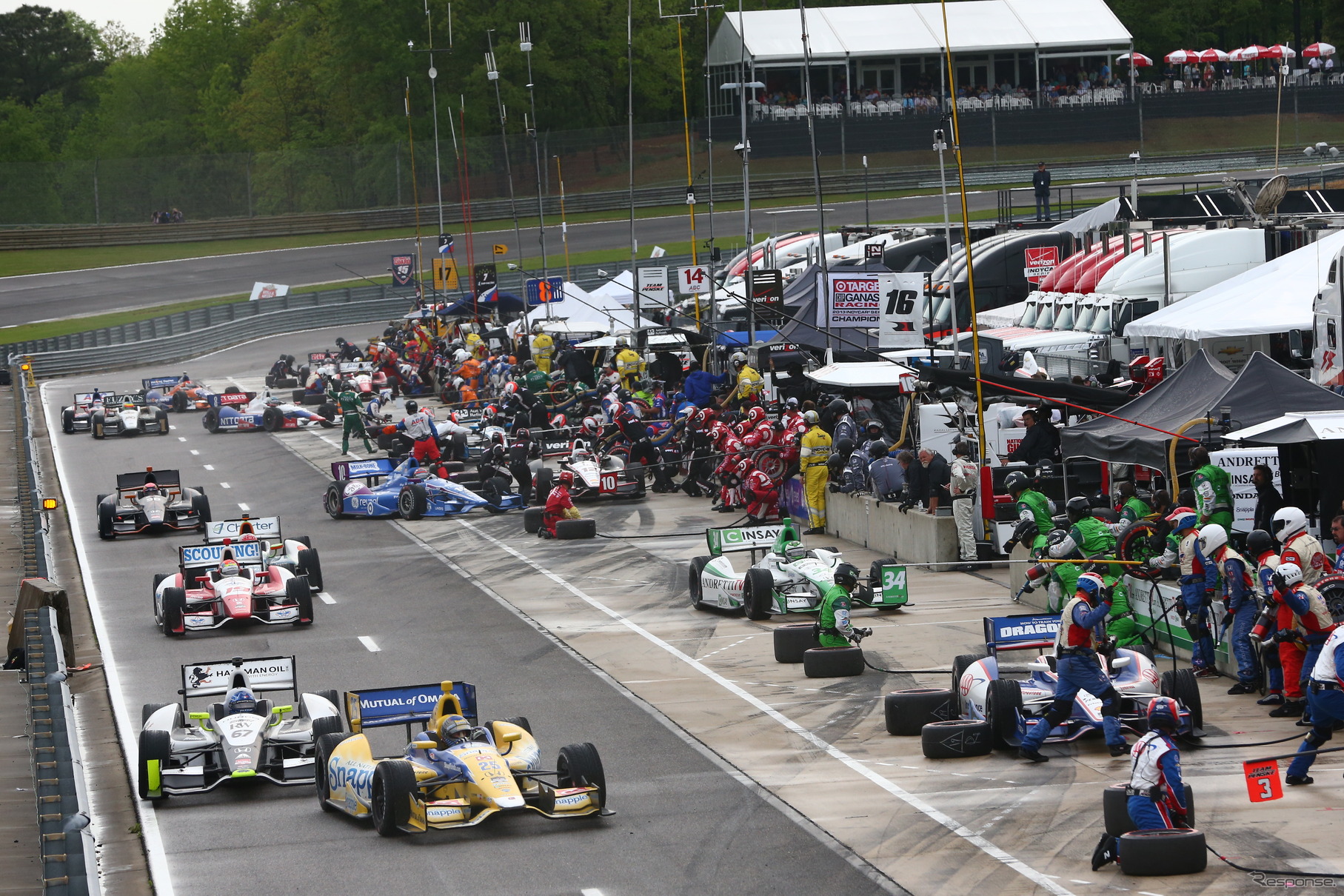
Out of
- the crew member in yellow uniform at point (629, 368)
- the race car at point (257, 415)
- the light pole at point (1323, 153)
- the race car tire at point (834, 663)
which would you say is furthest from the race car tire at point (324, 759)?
the race car at point (257, 415)

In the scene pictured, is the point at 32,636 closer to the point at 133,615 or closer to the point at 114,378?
the point at 133,615

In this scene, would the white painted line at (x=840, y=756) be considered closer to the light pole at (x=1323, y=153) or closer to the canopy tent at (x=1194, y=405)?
the canopy tent at (x=1194, y=405)

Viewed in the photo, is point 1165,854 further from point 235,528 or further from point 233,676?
point 235,528

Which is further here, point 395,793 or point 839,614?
point 839,614

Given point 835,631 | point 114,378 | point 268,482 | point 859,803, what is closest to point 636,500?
point 268,482

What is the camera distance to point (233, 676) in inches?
654

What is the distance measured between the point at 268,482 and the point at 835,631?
73.0 feet

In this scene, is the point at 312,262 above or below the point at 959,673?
above

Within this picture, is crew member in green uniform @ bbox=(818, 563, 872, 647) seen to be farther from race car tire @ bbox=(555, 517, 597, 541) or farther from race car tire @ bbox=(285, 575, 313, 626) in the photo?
race car tire @ bbox=(555, 517, 597, 541)

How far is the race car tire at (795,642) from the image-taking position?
65.1ft

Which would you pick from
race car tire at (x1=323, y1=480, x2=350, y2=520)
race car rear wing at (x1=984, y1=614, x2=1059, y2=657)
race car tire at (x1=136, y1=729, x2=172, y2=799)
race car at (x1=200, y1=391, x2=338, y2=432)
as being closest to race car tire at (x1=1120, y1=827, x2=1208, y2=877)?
race car rear wing at (x1=984, y1=614, x2=1059, y2=657)

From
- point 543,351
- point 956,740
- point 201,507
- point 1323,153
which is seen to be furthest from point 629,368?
point 956,740

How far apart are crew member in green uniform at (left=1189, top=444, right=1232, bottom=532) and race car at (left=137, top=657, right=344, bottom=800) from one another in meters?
9.21

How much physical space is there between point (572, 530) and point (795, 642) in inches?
417
